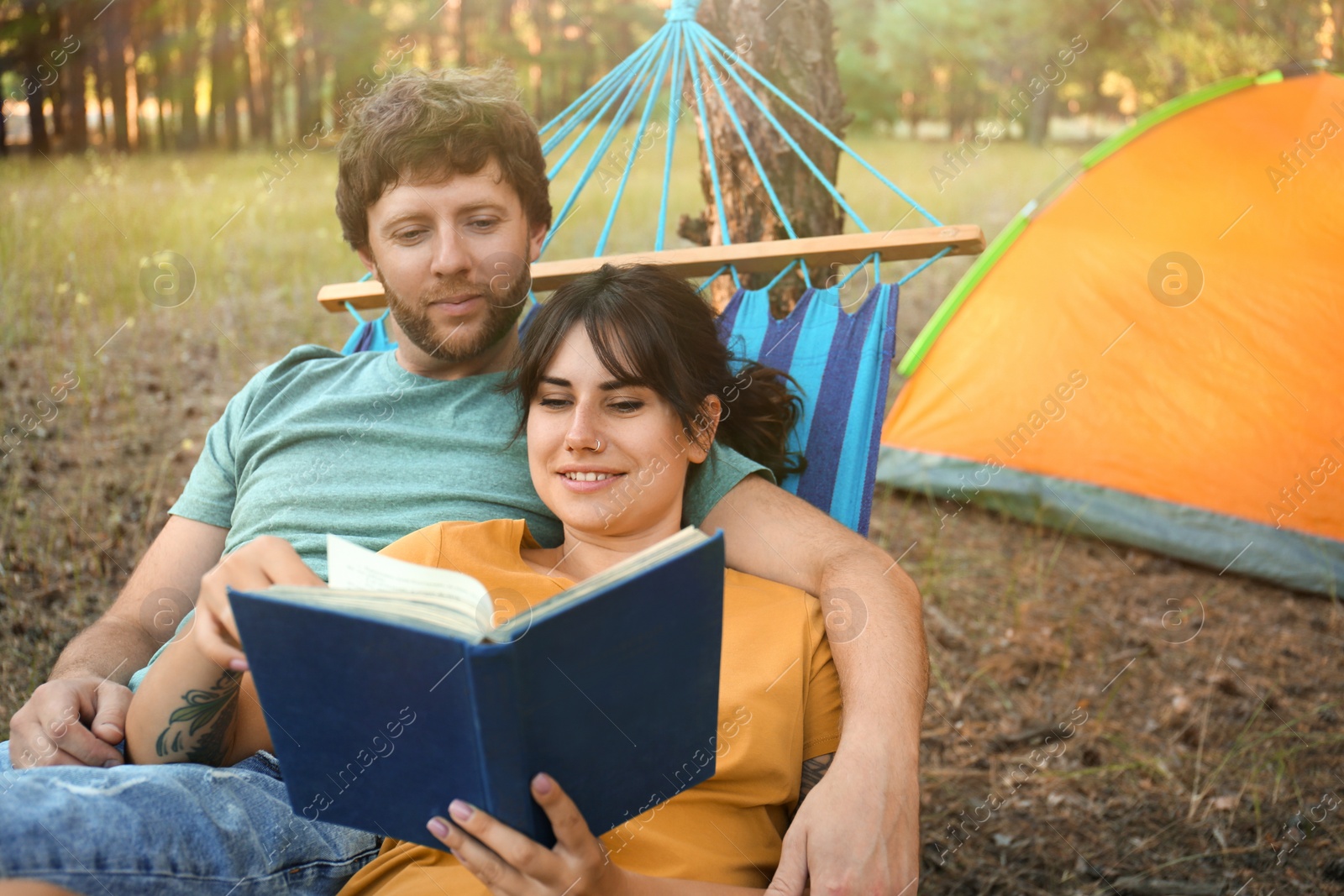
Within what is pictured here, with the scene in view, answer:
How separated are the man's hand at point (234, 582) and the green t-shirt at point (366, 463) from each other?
49 centimetres

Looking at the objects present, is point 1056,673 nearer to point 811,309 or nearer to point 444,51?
point 811,309

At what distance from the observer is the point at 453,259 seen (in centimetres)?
166

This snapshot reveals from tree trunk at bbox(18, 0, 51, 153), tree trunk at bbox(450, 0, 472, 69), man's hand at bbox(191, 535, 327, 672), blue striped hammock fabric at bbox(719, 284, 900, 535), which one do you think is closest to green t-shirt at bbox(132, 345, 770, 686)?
blue striped hammock fabric at bbox(719, 284, 900, 535)

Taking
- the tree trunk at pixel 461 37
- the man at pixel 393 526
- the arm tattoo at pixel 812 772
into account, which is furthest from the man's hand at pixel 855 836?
the tree trunk at pixel 461 37

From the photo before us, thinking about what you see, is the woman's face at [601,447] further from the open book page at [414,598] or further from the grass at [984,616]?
the grass at [984,616]

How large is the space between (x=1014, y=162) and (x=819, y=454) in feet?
33.4

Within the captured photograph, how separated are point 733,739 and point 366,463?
2.66ft

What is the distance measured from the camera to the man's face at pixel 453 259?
66.3 inches

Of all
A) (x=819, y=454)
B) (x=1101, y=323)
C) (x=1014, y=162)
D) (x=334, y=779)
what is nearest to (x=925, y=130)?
(x=1014, y=162)

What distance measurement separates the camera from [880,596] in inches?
52.7

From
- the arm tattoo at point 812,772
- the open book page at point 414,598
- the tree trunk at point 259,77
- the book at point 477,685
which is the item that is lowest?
the arm tattoo at point 812,772

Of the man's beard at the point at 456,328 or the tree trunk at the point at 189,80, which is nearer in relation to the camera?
the man's beard at the point at 456,328

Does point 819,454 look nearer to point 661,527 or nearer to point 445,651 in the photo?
point 661,527

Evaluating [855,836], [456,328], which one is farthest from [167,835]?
[456,328]
